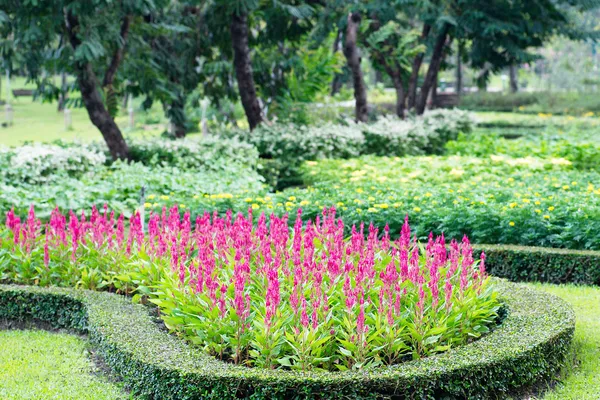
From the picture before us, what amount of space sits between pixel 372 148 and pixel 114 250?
10.6 meters

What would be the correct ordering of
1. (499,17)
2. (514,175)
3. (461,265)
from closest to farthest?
(461,265) → (514,175) → (499,17)

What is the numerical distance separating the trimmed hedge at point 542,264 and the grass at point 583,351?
0.16 metres

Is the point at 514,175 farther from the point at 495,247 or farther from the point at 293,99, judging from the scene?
the point at 293,99

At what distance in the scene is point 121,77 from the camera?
16000mm

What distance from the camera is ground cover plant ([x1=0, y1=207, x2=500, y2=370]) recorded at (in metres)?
4.64

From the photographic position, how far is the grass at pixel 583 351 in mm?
4953

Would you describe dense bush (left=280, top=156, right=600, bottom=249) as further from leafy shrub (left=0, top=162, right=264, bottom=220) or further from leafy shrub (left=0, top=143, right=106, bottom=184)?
leafy shrub (left=0, top=143, right=106, bottom=184)

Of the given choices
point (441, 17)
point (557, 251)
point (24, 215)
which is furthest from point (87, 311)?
point (441, 17)

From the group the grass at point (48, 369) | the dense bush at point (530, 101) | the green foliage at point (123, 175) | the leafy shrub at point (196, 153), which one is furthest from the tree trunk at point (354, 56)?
the dense bush at point (530, 101)

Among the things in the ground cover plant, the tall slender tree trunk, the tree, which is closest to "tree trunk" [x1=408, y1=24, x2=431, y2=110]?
the tree

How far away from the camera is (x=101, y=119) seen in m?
13.2

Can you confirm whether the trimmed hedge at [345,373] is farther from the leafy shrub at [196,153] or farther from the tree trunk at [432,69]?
the tree trunk at [432,69]

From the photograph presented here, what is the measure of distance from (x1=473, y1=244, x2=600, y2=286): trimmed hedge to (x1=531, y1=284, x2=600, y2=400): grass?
0.16 meters

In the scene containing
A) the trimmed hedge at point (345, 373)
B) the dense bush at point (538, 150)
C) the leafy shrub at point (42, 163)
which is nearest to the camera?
the trimmed hedge at point (345, 373)
